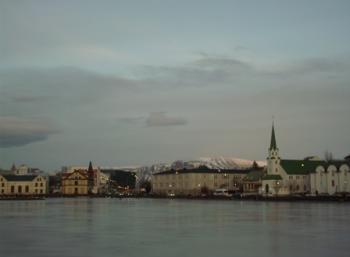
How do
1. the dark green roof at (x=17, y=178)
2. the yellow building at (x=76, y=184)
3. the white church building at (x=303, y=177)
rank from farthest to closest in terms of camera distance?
the yellow building at (x=76, y=184), the dark green roof at (x=17, y=178), the white church building at (x=303, y=177)

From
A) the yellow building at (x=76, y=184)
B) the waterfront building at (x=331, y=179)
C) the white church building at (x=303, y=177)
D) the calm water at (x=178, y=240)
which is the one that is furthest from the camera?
the yellow building at (x=76, y=184)

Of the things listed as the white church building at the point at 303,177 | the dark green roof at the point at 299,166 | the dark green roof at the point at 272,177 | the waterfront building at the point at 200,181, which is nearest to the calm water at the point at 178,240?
the white church building at the point at 303,177

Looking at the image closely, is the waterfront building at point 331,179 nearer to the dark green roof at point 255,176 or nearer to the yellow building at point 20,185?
the dark green roof at point 255,176

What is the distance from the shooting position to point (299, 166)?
12212 cm

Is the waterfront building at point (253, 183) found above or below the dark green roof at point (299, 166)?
below

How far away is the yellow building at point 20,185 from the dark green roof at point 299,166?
2841 inches

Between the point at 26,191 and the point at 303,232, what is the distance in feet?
449

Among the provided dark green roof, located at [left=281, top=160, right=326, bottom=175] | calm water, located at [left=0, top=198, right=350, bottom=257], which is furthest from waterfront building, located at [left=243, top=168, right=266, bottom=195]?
calm water, located at [left=0, top=198, right=350, bottom=257]

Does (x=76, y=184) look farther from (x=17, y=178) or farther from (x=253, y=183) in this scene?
(x=253, y=183)

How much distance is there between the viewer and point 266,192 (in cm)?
11831

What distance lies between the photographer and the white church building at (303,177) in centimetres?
10856

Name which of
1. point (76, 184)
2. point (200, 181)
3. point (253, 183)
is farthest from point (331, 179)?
point (76, 184)

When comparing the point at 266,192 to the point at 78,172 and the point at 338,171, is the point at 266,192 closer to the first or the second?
the point at 338,171

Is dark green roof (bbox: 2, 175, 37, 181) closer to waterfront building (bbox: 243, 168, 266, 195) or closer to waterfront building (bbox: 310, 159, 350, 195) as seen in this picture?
waterfront building (bbox: 243, 168, 266, 195)
